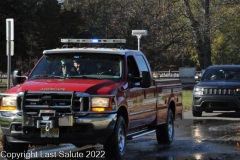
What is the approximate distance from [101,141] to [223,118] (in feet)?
34.8

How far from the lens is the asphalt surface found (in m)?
10.4

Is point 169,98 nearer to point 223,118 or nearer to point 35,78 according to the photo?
point 35,78

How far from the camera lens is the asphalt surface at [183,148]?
1038cm

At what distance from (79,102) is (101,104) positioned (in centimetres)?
36

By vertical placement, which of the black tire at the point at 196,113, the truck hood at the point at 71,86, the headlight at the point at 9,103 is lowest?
the black tire at the point at 196,113

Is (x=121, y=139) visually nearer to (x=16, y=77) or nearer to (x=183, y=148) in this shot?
(x=16, y=77)

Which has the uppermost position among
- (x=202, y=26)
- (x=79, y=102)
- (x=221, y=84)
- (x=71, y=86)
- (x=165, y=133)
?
(x=202, y=26)

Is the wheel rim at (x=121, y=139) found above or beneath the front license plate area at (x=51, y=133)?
beneath

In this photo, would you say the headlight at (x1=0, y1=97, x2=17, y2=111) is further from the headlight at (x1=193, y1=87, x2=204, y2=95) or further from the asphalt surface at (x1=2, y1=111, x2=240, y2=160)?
the headlight at (x1=193, y1=87, x2=204, y2=95)

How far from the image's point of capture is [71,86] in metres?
8.91

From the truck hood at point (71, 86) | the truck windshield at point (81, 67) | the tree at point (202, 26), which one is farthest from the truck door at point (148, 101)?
the tree at point (202, 26)

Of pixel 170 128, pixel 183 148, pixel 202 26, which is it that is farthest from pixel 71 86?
pixel 202 26

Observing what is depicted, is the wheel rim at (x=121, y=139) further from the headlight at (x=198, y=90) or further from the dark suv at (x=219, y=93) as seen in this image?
the headlight at (x=198, y=90)

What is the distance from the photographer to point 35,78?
32.6 feet
